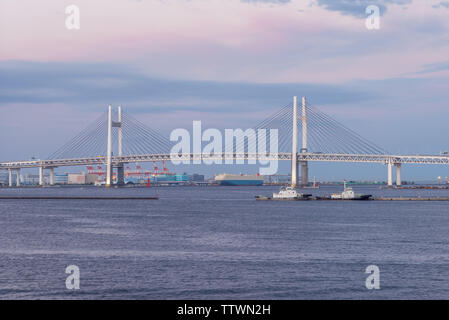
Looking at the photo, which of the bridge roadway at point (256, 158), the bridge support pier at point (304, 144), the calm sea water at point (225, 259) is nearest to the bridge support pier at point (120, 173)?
the bridge roadway at point (256, 158)

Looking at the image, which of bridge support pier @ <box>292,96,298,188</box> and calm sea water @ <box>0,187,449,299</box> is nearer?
calm sea water @ <box>0,187,449,299</box>

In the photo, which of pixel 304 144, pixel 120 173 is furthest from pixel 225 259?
pixel 120 173

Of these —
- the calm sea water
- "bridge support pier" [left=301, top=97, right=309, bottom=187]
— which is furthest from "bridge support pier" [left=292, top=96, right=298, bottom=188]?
the calm sea water

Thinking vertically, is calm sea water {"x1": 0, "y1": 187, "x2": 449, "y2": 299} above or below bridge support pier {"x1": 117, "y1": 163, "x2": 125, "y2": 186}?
below

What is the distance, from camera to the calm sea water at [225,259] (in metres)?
22.4

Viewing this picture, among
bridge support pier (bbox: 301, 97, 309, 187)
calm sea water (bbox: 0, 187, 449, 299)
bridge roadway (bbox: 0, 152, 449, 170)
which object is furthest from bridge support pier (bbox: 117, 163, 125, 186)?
calm sea water (bbox: 0, 187, 449, 299)

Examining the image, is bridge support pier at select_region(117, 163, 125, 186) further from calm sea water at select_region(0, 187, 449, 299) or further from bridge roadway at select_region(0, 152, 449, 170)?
calm sea water at select_region(0, 187, 449, 299)

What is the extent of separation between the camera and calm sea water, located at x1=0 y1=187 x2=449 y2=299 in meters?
22.4

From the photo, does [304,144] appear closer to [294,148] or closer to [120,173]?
[294,148]

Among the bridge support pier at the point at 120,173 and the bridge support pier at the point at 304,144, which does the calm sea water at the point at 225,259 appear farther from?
the bridge support pier at the point at 120,173

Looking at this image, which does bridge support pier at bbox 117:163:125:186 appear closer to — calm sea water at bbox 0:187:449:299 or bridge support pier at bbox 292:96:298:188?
bridge support pier at bbox 292:96:298:188

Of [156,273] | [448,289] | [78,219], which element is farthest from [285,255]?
[78,219]

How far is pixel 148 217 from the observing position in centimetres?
5722
